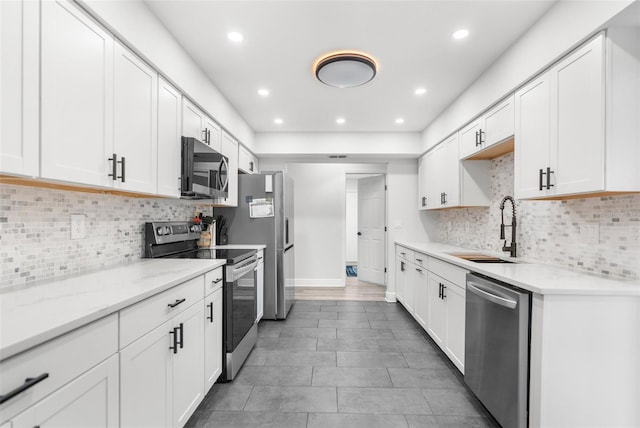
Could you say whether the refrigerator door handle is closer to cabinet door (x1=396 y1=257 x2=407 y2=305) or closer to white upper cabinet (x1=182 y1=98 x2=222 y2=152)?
white upper cabinet (x1=182 y1=98 x2=222 y2=152)

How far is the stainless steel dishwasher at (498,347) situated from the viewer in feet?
4.91

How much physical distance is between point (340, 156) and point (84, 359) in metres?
3.91

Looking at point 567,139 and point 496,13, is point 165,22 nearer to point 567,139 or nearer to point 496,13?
point 496,13

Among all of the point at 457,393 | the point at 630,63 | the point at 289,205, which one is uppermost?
the point at 630,63

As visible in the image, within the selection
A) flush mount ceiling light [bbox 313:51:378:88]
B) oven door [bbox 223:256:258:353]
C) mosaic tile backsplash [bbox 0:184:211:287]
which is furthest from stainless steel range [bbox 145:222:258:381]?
flush mount ceiling light [bbox 313:51:378:88]

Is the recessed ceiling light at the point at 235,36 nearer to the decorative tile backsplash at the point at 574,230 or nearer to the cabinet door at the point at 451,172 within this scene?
the cabinet door at the point at 451,172

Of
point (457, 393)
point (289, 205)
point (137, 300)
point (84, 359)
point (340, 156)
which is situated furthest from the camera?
point (340, 156)

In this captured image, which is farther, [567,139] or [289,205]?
[289,205]

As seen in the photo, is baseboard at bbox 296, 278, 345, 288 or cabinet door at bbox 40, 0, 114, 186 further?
baseboard at bbox 296, 278, 345, 288

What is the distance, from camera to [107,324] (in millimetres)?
1034

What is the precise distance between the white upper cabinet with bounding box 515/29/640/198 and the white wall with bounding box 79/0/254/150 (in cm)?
247

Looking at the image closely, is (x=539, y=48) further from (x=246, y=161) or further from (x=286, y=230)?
(x=246, y=161)

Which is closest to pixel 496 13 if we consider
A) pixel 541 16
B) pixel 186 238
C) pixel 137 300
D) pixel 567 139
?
pixel 541 16

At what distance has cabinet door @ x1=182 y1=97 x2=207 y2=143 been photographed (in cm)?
227
